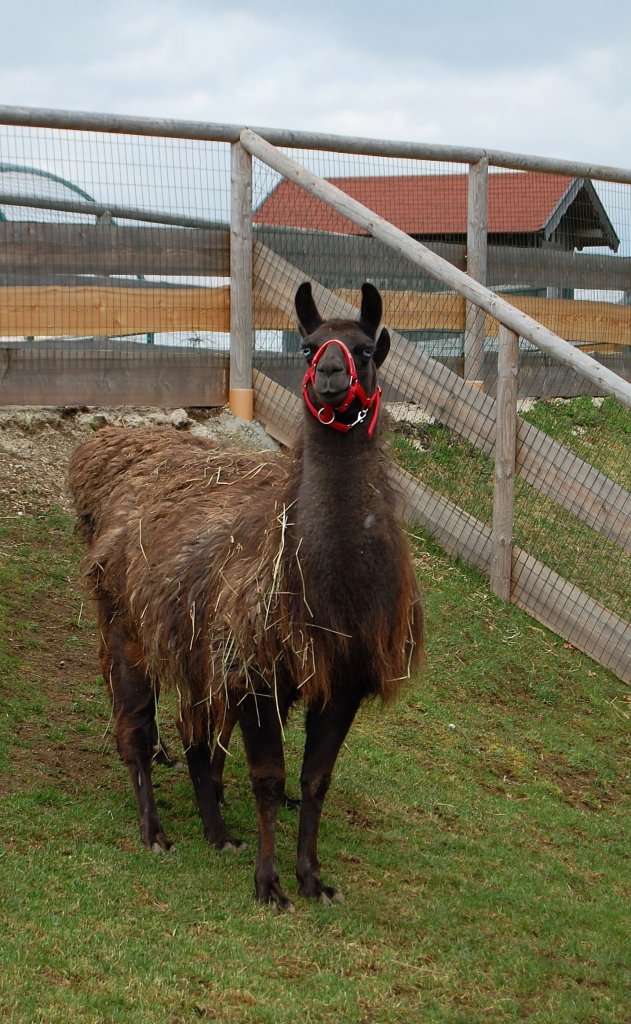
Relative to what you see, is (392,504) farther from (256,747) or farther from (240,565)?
(256,747)

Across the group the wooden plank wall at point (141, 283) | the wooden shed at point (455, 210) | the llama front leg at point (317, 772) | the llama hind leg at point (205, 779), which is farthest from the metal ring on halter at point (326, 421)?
the wooden shed at point (455, 210)

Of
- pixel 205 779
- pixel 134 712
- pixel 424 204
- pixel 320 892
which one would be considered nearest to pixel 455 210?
pixel 424 204

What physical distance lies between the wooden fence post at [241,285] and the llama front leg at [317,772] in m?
4.37

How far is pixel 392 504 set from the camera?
14.8 feet

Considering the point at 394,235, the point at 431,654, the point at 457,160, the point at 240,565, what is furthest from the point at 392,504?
the point at 457,160

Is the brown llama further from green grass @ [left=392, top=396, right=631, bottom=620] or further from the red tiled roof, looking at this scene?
the red tiled roof

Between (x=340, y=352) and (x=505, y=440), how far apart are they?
3726mm

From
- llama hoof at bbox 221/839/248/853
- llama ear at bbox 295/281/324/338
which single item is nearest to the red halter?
llama ear at bbox 295/281/324/338

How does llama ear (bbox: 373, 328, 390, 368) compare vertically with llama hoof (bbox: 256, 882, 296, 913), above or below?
above

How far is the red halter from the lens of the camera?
14.0ft

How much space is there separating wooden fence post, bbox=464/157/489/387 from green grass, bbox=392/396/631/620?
0.70 meters

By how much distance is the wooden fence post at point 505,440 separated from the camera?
7.75 metres

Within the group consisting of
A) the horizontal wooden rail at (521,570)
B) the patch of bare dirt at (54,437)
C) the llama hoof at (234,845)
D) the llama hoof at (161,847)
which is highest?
the patch of bare dirt at (54,437)

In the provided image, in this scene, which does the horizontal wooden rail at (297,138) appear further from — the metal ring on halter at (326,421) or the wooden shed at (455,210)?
the metal ring on halter at (326,421)
